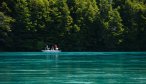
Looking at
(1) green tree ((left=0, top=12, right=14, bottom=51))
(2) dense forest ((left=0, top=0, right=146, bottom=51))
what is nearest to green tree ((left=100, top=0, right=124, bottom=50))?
(2) dense forest ((left=0, top=0, right=146, bottom=51))

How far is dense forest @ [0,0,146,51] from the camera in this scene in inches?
2721

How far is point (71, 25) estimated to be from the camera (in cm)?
7181

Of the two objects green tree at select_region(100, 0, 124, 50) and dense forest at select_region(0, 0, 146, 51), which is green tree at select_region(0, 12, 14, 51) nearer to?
dense forest at select_region(0, 0, 146, 51)

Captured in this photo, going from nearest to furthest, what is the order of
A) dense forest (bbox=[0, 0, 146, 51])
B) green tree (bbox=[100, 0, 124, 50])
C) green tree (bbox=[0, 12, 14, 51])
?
green tree (bbox=[0, 12, 14, 51]) → dense forest (bbox=[0, 0, 146, 51]) → green tree (bbox=[100, 0, 124, 50])

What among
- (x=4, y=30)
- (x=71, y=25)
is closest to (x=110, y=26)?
(x=71, y=25)

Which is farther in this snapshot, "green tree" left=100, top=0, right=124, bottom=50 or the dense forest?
"green tree" left=100, top=0, right=124, bottom=50

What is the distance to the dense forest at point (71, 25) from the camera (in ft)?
227

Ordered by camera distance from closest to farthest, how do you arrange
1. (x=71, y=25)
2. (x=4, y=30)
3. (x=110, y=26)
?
(x=4, y=30)
(x=71, y=25)
(x=110, y=26)

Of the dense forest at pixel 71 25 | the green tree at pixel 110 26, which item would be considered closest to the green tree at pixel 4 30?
the dense forest at pixel 71 25

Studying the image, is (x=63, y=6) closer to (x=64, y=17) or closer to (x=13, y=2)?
(x=64, y=17)

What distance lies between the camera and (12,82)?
75.6 feet

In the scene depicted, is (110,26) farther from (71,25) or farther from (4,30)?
(4,30)

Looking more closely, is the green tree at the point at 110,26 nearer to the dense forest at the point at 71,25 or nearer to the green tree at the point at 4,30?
the dense forest at the point at 71,25

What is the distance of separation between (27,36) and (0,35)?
382 cm
